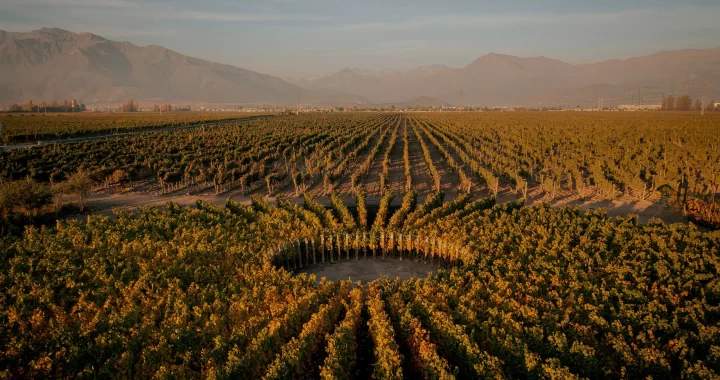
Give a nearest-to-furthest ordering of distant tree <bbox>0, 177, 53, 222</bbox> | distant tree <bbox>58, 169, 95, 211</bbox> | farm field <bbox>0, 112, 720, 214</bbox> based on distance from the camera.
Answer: distant tree <bbox>0, 177, 53, 222</bbox> → distant tree <bbox>58, 169, 95, 211</bbox> → farm field <bbox>0, 112, 720, 214</bbox>

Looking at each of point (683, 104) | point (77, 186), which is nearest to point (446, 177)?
point (77, 186)

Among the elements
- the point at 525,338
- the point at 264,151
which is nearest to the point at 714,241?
the point at 525,338

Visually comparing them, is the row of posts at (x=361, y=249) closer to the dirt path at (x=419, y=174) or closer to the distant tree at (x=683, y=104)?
the dirt path at (x=419, y=174)

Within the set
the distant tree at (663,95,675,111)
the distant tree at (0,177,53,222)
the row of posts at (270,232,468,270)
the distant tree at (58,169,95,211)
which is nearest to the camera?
the row of posts at (270,232,468,270)

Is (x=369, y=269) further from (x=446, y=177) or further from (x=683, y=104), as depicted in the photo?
(x=683, y=104)

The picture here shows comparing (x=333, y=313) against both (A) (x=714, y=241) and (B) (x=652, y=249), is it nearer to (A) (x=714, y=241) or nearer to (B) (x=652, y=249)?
(B) (x=652, y=249)

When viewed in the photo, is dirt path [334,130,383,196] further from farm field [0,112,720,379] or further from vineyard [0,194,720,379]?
vineyard [0,194,720,379]

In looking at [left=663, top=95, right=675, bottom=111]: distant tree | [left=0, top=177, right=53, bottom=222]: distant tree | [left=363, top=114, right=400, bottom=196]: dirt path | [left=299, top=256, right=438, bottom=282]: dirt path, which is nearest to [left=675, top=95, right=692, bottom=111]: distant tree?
[left=663, top=95, right=675, bottom=111]: distant tree

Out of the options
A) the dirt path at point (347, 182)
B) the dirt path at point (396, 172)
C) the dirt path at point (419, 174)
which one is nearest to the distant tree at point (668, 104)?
the dirt path at point (419, 174)
